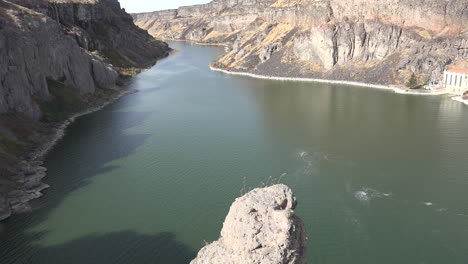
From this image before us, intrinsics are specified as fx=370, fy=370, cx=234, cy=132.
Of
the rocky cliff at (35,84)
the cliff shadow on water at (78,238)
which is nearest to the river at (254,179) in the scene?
the cliff shadow on water at (78,238)

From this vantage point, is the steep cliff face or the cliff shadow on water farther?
the steep cliff face

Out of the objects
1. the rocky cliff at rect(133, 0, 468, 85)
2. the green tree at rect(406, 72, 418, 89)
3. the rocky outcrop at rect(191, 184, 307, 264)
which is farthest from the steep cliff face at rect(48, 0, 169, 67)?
the rocky outcrop at rect(191, 184, 307, 264)

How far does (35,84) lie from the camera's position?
60.4 metres

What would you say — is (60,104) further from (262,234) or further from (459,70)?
(459,70)

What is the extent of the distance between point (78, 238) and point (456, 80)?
72.9 meters

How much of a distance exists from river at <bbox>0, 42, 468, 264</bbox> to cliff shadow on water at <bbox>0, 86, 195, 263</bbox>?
12 centimetres

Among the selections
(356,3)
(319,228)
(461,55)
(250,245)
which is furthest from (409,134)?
(356,3)

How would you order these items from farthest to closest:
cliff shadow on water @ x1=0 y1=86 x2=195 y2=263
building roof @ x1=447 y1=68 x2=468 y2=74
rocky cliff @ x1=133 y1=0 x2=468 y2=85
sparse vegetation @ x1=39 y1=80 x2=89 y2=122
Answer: rocky cliff @ x1=133 y1=0 x2=468 y2=85, building roof @ x1=447 y1=68 x2=468 y2=74, sparse vegetation @ x1=39 y1=80 x2=89 y2=122, cliff shadow on water @ x1=0 y1=86 x2=195 y2=263

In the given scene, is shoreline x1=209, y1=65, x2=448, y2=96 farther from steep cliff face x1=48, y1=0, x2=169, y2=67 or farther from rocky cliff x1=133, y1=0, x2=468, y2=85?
steep cliff face x1=48, y1=0, x2=169, y2=67

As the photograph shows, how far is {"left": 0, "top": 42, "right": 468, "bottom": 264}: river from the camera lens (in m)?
27.8

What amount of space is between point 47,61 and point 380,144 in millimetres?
58226

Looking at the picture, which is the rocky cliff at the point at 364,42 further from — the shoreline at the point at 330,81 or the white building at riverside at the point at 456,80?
the white building at riverside at the point at 456,80

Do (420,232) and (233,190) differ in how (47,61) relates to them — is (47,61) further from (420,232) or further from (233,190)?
(420,232)

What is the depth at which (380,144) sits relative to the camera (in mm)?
47469
